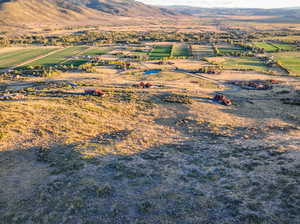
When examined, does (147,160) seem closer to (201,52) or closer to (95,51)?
(201,52)

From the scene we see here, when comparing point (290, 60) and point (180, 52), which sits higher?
point (180, 52)

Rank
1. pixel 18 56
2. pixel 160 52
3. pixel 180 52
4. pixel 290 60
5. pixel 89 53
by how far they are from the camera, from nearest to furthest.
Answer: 1. pixel 290 60
2. pixel 18 56
3. pixel 89 53
4. pixel 160 52
5. pixel 180 52

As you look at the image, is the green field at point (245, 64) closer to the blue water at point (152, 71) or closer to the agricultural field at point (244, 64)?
the agricultural field at point (244, 64)

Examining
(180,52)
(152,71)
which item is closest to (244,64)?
(180,52)

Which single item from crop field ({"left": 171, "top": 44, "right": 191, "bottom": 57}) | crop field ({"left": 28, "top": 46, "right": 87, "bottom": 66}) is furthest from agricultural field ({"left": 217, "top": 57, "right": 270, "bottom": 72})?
crop field ({"left": 28, "top": 46, "right": 87, "bottom": 66})

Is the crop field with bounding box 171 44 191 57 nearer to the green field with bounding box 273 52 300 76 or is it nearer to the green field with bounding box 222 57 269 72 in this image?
the green field with bounding box 222 57 269 72

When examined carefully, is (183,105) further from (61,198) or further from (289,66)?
(289,66)
